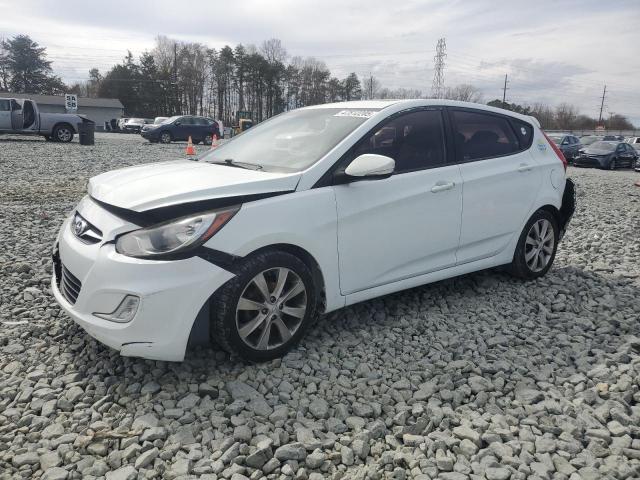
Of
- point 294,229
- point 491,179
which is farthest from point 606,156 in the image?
point 294,229

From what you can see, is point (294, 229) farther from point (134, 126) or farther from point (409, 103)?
point (134, 126)

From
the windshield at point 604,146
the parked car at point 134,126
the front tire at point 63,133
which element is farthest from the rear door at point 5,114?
the parked car at point 134,126

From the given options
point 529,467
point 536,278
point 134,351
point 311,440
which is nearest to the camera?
point 529,467

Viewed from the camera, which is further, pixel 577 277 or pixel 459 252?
pixel 577 277

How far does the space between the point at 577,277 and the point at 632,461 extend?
3.01m

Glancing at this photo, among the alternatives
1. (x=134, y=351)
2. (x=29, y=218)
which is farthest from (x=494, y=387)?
(x=29, y=218)

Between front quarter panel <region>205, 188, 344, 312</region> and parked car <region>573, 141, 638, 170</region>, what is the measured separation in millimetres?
24736

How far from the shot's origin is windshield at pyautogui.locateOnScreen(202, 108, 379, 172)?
3.63 m

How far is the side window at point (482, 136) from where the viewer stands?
14.3 feet

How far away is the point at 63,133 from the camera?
2231 cm

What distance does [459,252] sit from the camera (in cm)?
425

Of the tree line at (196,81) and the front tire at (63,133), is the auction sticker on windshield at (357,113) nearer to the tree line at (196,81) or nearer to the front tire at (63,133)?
the front tire at (63,133)

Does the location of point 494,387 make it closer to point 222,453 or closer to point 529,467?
point 529,467

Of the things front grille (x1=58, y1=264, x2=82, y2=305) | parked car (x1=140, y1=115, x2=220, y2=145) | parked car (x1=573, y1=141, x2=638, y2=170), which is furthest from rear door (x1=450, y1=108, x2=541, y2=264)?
parked car (x1=140, y1=115, x2=220, y2=145)
